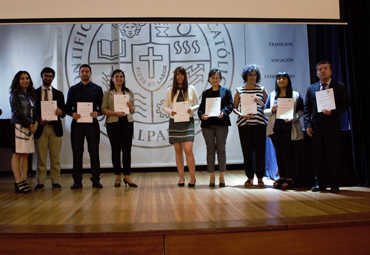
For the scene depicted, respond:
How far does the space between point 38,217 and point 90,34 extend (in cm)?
407

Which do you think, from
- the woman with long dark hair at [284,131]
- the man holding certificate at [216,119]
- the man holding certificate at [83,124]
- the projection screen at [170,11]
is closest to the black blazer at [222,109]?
the man holding certificate at [216,119]

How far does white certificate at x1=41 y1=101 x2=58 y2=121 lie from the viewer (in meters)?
4.57

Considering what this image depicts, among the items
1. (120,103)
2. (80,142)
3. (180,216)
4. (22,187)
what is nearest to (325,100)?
(180,216)

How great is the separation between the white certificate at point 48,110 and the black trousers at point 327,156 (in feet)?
9.83

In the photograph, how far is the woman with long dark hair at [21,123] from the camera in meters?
4.36

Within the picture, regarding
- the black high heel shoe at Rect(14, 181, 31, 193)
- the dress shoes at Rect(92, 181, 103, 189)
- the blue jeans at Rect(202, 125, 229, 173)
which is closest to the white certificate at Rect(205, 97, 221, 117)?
the blue jeans at Rect(202, 125, 229, 173)

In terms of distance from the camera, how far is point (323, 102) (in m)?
4.06

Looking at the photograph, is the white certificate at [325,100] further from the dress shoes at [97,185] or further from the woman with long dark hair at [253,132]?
the dress shoes at [97,185]

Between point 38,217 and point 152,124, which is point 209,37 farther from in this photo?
point 38,217

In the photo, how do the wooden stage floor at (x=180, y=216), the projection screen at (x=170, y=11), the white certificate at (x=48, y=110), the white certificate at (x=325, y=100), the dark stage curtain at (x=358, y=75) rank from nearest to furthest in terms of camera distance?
the wooden stage floor at (x=180, y=216)
the projection screen at (x=170, y=11)
the white certificate at (x=325, y=100)
the dark stage curtain at (x=358, y=75)
the white certificate at (x=48, y=110)

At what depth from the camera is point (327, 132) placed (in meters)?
4.07

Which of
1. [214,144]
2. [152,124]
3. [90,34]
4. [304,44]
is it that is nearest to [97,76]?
[90,34]

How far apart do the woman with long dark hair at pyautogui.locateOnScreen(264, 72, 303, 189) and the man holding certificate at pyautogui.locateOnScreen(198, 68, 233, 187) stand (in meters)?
0.49

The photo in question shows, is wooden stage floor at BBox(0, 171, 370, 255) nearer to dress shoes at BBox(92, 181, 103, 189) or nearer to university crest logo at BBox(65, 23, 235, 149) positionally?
dress shoes at BBox(92, 181, 103, 189)
